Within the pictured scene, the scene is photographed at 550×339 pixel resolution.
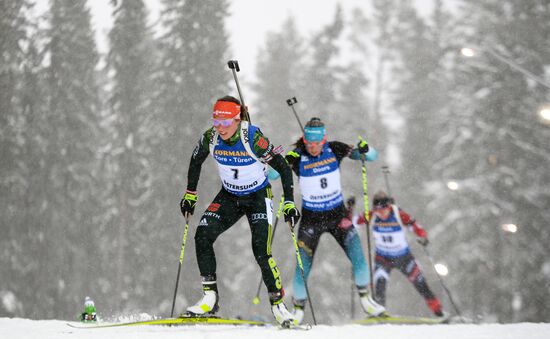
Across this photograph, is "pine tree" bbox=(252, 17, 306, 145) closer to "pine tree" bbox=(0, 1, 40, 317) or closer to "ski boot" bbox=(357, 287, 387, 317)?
"pine tree" bbox=(0, 1, 40, 317)

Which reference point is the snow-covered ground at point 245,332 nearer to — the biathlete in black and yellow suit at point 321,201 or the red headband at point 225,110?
the biathlete in black and yellow suit at point 321,201

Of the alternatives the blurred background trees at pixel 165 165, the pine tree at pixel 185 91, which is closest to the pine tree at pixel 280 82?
the blurred background trees at pixel 165 165

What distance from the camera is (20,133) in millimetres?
20969

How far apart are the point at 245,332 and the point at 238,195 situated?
1.60 m

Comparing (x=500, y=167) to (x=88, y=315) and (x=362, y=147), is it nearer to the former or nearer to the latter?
(x=362, y=147)

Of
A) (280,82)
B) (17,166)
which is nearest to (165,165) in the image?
(17,166)

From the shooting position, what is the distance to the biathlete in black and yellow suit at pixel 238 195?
248 inches

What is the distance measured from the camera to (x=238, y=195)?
21.8 feet

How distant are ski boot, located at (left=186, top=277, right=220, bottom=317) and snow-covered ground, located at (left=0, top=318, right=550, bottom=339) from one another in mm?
162

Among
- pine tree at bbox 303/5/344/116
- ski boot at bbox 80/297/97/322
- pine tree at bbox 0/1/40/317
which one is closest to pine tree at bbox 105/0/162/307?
pine tree at bbox 0/1/40/317

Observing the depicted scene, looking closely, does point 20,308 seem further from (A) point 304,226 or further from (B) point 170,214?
(A) point 304,226

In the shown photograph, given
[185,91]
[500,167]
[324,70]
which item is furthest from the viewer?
[324,70]

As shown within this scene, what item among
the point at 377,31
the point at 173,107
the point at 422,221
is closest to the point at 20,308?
the point at 173,107

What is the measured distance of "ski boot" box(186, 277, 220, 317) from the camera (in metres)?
6.26
